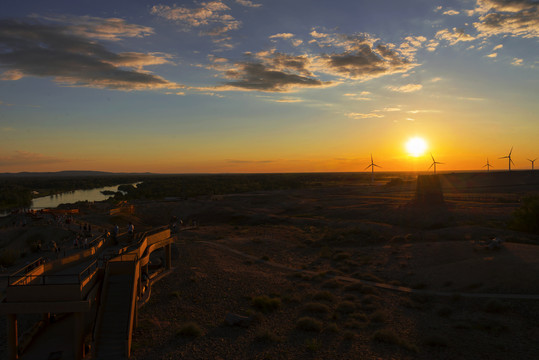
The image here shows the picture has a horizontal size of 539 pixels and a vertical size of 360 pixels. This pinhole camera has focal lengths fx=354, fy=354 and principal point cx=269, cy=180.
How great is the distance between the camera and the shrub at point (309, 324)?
62.3ft

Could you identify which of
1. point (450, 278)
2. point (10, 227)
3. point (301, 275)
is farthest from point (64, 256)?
point (10, 227)

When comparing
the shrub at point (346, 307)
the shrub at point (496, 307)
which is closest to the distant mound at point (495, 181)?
the shrub at point (496, 307)

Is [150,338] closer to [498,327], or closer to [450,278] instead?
[498,327]

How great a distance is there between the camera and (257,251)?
38.4m

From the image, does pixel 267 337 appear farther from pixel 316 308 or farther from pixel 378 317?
pixel 378 317

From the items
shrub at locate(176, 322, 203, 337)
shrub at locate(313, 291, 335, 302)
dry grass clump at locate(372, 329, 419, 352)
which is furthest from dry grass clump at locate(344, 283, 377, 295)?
shrub at locate(176, 322, 203, 337)

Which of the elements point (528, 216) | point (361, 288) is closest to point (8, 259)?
point (361, 288)

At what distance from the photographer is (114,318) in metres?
16.4

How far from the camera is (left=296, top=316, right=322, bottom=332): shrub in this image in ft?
62.3

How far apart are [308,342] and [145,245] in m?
12.7

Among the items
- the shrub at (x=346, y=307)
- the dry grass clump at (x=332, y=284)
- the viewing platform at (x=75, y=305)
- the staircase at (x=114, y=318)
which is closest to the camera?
the viewing platform at (x=75, y=305)

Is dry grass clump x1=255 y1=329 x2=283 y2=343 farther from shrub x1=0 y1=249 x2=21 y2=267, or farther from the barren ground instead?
shrub x1=0 y1=249 x2=21 y2=267

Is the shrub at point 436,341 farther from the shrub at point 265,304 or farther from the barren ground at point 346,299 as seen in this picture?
the shrub at point 265,304

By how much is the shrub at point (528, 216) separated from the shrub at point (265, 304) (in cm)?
3199
